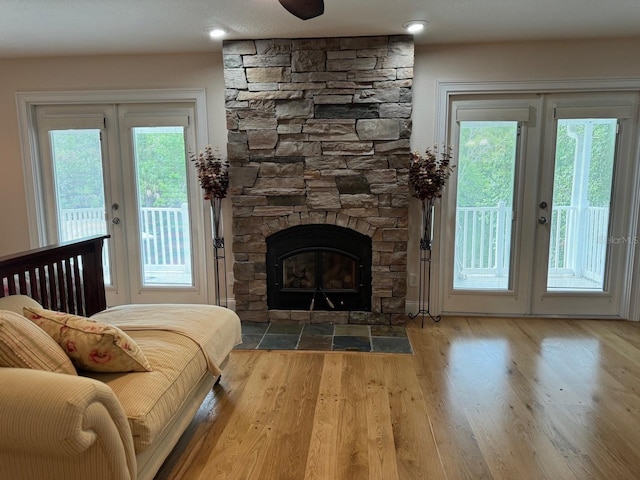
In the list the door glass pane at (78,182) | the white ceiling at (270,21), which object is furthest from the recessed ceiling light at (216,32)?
the door glass pane at (78,182)

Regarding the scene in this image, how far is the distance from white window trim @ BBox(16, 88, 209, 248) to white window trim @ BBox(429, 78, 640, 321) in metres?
2.21

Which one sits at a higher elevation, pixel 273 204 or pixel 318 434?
pixel 273 204

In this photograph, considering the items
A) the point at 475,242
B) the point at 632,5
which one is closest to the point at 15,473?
the point at 475,242

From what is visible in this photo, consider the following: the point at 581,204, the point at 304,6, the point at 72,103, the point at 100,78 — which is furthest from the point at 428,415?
the point at 72,103

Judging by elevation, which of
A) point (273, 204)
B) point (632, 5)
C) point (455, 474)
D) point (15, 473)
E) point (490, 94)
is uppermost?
point (632, 5)

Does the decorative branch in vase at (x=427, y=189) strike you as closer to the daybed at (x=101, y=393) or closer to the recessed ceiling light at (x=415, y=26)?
the recessed ceiling light at (x=415, y=26)

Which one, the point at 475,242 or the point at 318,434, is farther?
the point at 475,242

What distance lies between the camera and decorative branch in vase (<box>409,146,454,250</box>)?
134 inches

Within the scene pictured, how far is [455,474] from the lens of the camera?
5.82 ft

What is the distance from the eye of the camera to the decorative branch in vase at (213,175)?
355 centimetres

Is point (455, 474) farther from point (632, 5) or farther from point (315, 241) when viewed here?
point (632, 5)

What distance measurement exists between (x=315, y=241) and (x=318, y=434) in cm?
189

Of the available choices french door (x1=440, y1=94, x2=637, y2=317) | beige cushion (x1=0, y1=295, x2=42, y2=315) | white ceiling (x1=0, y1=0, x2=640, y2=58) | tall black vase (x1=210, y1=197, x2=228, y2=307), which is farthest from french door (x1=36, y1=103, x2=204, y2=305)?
french door (x1=440, y1=94, x2=637, y2=317)

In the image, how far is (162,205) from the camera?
3977mm
